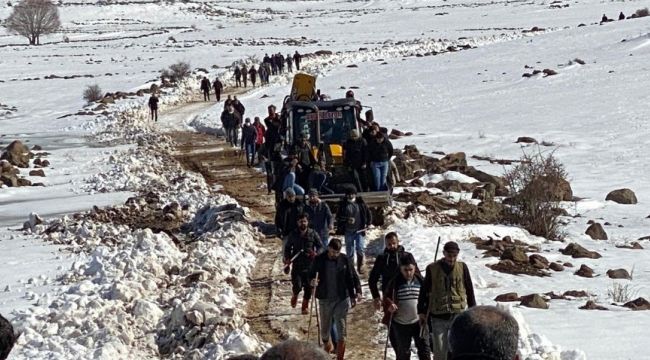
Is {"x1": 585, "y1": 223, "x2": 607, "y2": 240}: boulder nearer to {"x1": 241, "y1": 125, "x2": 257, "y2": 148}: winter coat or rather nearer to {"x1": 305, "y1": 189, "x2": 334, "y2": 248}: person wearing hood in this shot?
{"x1": 305, "y1": 189, "x2": 334, "y2": 248}: person wearing hood

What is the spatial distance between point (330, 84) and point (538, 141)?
18.6 meters

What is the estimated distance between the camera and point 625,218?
64.2 feet

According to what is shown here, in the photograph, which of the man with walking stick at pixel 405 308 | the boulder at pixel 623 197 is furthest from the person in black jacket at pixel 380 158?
the boulder at pixel 623 197

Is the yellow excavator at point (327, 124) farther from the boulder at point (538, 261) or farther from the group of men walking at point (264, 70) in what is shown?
the group of men walking at point (264, 70)

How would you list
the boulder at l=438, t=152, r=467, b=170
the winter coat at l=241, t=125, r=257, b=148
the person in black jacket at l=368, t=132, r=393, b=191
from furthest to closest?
the winter coat at l=241, t=125, r=257, b=148 < the boulder at l=438, t=152, r=467, b=170 < the person in black jacket at l=368, t=132, r=393, b=191

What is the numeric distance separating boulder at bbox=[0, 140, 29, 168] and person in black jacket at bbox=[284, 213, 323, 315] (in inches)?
734

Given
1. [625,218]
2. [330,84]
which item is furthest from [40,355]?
[330,84]

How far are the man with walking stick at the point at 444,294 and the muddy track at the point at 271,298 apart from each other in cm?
181

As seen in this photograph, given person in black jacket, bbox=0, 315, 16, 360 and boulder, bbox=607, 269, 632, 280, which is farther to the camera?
Answer: boulder, bbox=607, 269, 632, 280

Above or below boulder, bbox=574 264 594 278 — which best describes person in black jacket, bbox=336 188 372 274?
above

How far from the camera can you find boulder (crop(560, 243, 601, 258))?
51.6 feet

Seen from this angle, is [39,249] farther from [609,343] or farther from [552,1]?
[552,1]

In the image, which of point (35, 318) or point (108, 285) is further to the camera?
point (108, 285)

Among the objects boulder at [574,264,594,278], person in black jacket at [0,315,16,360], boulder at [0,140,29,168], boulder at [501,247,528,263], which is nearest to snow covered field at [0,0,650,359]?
boulder at [574,264,594,278]
